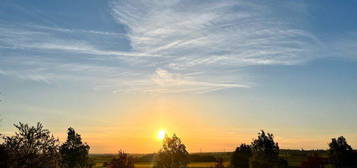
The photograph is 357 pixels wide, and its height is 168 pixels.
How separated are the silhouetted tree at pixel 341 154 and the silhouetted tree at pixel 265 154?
32.5 meters

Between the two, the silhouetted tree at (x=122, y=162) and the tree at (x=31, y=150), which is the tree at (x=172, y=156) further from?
the tree at (x=31, y=150)

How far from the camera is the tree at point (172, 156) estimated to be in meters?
105

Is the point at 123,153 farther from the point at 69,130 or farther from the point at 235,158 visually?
the point at 235,158

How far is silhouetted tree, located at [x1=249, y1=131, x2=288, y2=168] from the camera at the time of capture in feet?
269

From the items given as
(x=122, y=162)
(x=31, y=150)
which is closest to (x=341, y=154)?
(x=122, y=162)

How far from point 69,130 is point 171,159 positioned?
87.4 ft

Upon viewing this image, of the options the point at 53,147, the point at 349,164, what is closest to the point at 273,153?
the point at 349,164

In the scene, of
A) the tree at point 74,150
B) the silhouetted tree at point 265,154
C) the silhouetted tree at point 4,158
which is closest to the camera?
the silhouetted tree at point 4,158

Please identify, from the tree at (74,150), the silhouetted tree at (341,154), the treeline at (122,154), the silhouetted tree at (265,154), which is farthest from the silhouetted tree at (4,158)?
the silhouetted tree at (341,154)

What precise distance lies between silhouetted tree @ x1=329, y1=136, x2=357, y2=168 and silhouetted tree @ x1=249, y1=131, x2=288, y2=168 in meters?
32.5

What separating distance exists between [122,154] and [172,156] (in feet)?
41.6

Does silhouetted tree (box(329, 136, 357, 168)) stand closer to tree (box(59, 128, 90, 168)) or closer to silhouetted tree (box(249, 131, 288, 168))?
silhouetted tree (box(249, 131, 288, 168))

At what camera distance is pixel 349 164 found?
108188mm

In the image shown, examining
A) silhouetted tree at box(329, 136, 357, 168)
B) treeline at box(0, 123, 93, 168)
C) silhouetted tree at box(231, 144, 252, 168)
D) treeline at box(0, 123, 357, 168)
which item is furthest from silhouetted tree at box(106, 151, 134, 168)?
treeline at box(0, 123, 93, 168)
